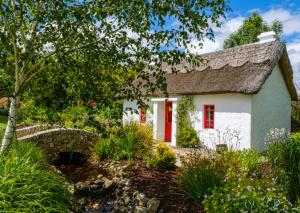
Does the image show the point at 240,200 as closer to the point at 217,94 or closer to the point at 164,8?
the point at 164,8

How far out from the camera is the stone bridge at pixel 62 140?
10.6m

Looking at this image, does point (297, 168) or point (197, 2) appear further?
point (297, 168)

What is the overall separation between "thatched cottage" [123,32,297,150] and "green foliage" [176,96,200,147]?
0.26 m

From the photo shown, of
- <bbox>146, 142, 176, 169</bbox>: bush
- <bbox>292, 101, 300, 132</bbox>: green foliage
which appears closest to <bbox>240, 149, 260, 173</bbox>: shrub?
<bbox>146, 142, 176, 169</bbox>: bush

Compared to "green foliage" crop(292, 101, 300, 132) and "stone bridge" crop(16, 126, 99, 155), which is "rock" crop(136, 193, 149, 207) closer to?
"stone bridge" crop(16, 126, 99, 155)

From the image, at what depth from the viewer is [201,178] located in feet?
20.5

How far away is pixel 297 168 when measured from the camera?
5.86m

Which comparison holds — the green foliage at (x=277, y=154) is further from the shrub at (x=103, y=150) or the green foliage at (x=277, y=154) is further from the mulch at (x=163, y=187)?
the shrub at (x=103, y=150)

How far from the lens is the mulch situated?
20.2ft

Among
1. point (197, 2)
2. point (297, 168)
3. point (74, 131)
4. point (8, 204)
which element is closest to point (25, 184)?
point (8, 204)

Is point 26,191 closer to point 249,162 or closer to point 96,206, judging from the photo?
point 96,206

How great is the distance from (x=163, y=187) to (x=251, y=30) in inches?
1068

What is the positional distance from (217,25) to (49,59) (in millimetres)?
3259

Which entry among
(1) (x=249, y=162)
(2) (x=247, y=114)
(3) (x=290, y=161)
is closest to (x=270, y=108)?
(2) (x=247, y=114)
